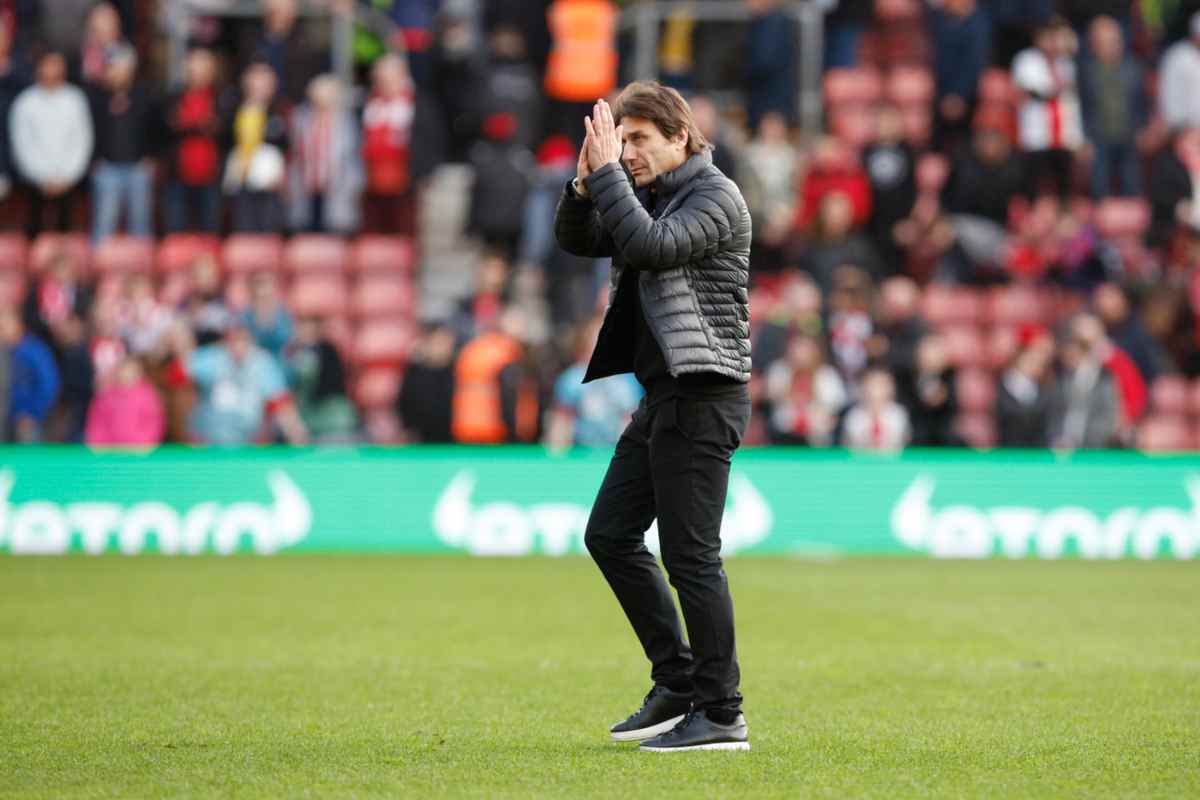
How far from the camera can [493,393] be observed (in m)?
17.6

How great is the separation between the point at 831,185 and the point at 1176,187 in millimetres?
3874

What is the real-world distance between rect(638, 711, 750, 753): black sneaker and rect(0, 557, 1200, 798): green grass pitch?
2.8 inches

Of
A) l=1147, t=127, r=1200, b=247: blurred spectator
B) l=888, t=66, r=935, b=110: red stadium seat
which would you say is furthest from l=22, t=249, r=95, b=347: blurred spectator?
l=1147, t=127, r=1200, b=247: blurred spectator

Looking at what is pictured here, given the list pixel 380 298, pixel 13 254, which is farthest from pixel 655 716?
pixel 13 254

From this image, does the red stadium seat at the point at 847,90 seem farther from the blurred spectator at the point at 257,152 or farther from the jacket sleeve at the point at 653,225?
the jacket sleeve at the point at 653,225

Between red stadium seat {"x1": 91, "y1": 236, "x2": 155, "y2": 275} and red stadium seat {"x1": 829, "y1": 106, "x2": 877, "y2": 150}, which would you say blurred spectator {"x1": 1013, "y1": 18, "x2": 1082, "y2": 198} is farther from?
red stadium seat {"x1": 91, "y1": 236, "x2": 155, "y2": 275}

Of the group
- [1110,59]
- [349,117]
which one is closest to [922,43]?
[1110,59]

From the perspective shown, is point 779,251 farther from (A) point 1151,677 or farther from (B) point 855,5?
(A) point 1151,677

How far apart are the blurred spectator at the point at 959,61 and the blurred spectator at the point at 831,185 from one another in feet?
6.23

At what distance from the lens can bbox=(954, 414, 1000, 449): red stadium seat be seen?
19344 mm

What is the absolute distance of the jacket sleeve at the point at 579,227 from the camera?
22.5 ft

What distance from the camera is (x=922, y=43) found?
22719mm

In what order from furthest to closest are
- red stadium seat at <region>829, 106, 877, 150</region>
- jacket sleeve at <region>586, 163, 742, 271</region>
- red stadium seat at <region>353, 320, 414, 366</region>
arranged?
red stadium seat at <region>829, 106, 877, 150</region> < red stadium seat at <region>353, 320, 414, 366</region> < jacket sleeve at <region>586, 163, 742, 271</region>

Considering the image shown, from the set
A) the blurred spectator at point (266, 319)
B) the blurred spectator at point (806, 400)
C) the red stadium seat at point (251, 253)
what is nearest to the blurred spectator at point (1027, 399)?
the blurred spectator at point (806, 400)
